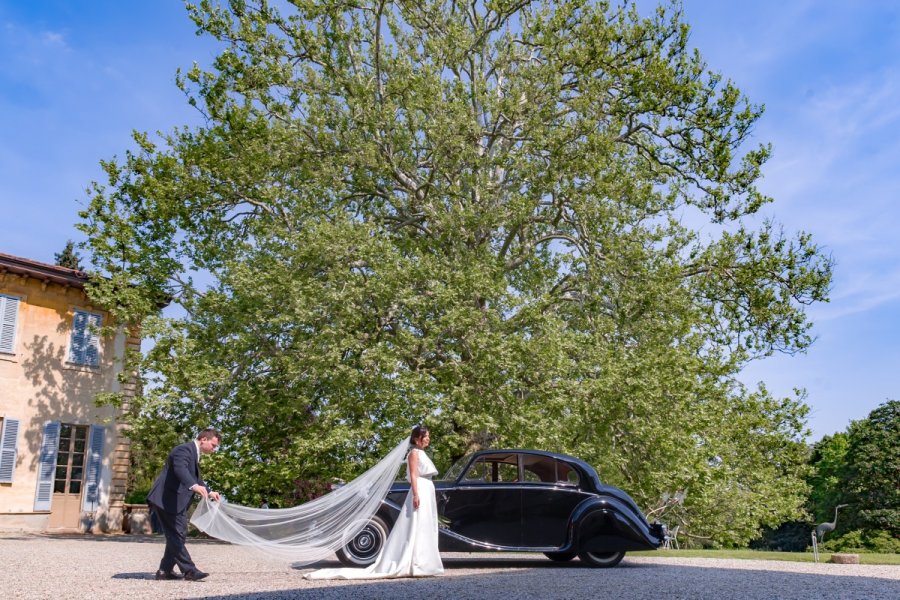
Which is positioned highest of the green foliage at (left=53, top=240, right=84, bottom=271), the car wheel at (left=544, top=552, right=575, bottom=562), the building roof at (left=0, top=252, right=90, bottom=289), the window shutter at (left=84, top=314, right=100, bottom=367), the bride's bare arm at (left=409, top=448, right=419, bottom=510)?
the green foliage at (left=53, top=240, right=84, bottom=271)

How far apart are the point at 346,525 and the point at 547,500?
10.3 ft

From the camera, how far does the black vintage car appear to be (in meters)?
12.1

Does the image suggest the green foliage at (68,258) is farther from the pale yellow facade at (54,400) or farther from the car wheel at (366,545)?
the car wheel at (366,545)

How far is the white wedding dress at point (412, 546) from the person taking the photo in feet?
34.7

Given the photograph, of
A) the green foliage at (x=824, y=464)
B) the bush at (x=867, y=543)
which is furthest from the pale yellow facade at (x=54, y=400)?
the green foliage at (x=824, y=464)

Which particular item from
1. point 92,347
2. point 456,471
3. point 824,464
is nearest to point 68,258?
point 92,347

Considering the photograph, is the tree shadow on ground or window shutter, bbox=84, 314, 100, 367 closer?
the tree shadow on ground

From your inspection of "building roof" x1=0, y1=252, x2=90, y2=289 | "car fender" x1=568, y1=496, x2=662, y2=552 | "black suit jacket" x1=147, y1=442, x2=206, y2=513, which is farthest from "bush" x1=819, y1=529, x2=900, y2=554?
"black suit jacket" x1=147, y1=442, x2=206, y2=513

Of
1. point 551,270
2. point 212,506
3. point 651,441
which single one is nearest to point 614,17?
point 551,270

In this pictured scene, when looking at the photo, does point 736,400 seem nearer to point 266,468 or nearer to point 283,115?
point 266,468

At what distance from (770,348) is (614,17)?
10819 mm

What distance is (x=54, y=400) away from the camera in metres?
24.3

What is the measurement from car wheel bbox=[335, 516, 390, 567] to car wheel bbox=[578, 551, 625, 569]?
311 cm

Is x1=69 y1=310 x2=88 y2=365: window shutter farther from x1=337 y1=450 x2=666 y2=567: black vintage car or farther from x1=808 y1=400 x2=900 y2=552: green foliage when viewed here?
x1=808 y1=400 x2=900 y2=552: green foliage
